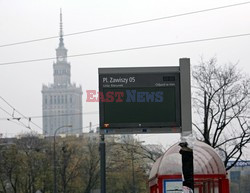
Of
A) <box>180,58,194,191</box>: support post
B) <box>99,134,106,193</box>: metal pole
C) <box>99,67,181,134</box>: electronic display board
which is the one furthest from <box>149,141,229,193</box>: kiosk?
<box>99,134,106,193</box>: metal pole

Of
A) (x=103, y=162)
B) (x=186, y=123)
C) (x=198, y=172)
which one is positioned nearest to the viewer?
(x=186, y=123)

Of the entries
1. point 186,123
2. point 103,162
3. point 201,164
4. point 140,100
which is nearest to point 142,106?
point 140,100

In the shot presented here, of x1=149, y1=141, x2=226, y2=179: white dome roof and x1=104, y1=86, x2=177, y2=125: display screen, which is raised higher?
x1=104, y1=86, x2=177, y2=125: display screen

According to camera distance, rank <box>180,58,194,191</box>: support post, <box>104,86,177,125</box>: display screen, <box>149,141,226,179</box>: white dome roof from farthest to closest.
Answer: <box>104,86,177,125</box>: display screen < <box>149,141,226,179</box>: white dome roof < <box>180,58,194,191</box>: support post

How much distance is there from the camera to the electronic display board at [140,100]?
2298 cm

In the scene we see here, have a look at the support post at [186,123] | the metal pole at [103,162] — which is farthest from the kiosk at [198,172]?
the metal pole at [103,162]

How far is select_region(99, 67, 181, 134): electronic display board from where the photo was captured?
2298 centimetres

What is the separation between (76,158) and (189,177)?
56.0 meters

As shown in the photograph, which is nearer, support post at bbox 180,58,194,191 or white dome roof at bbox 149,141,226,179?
support post at bbox 180,58,194,191

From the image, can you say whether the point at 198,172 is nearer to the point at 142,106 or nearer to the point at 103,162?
the point at 142,106

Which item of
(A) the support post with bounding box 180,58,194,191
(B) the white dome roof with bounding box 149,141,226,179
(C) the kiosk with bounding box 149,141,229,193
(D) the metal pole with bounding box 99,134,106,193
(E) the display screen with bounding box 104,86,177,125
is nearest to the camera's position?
(A) the support post with bounding box 180,58,194,191

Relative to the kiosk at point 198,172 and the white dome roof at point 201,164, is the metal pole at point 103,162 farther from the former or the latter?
the white dome roof at point 201,164

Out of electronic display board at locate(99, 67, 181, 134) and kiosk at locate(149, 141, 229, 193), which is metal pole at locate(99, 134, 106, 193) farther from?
kiosk at locate(149, 141, 229, 193)

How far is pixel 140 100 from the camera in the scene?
914 inches
